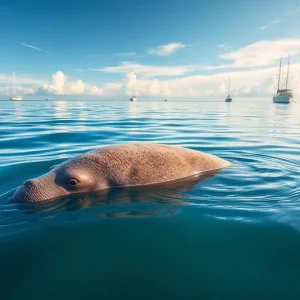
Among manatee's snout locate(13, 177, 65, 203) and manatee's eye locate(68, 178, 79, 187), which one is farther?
manatee's eye locate(68, 178, 79, 187)

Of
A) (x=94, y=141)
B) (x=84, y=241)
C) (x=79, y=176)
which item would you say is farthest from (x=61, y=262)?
(x=94, y=141)

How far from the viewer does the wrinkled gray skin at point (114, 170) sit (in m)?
5.22

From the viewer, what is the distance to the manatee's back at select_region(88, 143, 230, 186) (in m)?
5.84

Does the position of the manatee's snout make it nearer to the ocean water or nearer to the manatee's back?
the ocean water

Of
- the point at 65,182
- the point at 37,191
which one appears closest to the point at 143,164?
the point at 65,182

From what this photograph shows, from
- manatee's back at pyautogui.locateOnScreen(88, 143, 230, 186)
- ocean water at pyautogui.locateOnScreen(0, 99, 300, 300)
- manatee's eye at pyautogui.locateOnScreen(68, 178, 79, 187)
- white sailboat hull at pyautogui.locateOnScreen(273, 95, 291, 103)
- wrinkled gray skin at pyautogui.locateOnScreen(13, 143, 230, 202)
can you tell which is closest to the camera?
ocean water at pyautogui.locateOnScreen(0, 99, 300, 300)

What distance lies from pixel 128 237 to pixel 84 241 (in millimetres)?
566

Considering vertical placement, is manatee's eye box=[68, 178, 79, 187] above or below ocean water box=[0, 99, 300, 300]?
above

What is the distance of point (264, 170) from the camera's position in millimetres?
7031

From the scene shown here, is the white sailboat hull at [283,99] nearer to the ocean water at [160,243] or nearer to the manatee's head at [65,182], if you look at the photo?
the ocean water at [160,243]

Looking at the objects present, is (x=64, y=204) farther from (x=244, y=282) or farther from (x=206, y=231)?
(x=244, y=282)

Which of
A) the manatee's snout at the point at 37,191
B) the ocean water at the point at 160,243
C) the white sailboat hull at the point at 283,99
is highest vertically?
the white sailboat hull at the point at 283,99

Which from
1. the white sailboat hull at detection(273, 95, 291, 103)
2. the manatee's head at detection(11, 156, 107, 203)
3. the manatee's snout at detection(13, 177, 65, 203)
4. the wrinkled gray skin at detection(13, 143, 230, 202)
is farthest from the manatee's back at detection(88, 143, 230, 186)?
→ the white sailboat hull at detection(273, 95, 291, 103)

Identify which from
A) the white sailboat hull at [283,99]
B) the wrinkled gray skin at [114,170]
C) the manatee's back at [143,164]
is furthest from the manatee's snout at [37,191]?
the white sailboat hull at [283,99]
